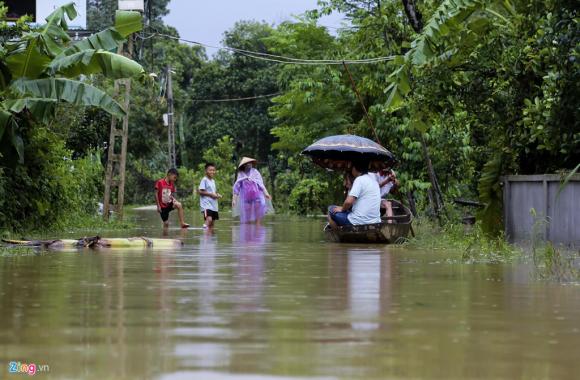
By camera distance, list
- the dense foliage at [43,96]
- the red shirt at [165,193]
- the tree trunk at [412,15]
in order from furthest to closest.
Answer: the red shirt at [165,193], the tree trunk at [412,15], the dense foliage at [43,96]

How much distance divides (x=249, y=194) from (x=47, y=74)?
12.2 metres

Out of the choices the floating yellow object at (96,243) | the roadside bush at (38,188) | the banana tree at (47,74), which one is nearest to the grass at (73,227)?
the roadside bush at (38,188)

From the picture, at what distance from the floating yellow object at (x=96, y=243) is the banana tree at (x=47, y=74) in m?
1.71

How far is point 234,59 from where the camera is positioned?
65250 millimetres

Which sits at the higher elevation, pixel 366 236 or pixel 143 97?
pixel 143 97

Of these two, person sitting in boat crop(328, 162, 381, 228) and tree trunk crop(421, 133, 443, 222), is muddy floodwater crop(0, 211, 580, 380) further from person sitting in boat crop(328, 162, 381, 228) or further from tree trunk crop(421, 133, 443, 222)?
tree trunk crop(421, 133, 443, 222)

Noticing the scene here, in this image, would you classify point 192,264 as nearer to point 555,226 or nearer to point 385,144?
point 555,226

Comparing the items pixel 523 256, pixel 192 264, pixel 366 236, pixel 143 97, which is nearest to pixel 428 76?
pixel 366 236

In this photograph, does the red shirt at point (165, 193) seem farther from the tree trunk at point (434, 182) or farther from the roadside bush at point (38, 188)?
the tree trunk at point (434, 182)

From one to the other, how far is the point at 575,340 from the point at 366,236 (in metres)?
12.5

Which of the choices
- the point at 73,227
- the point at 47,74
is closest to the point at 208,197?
the point at 73,227

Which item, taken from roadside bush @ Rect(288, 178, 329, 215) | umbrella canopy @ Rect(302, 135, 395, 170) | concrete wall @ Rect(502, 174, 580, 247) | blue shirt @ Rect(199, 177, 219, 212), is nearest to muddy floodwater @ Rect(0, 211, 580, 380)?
concrete wall @ Rect(502, 174, 580, 247)

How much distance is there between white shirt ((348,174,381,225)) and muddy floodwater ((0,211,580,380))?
5237 millimetres

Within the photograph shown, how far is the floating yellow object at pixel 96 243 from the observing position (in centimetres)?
1733
